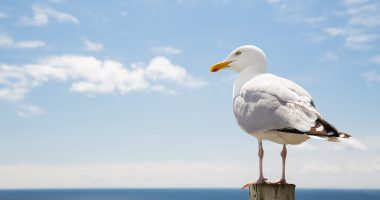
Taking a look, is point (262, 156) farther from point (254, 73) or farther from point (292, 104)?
point (254, 73)

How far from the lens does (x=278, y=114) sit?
8.05 m

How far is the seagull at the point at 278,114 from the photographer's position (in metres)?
7.60

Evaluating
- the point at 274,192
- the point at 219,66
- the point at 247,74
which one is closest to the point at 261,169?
the point at 274,192

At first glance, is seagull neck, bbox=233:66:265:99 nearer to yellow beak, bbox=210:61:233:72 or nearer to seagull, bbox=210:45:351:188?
seagull, bbox=210:45:351:188

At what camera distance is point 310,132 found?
294 inches

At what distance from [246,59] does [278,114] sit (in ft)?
7.50

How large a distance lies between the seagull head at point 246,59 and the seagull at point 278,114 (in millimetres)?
392

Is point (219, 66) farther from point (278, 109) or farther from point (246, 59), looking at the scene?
point (278, 109)

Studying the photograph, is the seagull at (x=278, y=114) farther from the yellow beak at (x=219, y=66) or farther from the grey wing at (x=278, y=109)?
the yellow beak at (x=219, y=66)

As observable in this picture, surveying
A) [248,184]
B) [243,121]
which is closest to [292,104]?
[243,121]

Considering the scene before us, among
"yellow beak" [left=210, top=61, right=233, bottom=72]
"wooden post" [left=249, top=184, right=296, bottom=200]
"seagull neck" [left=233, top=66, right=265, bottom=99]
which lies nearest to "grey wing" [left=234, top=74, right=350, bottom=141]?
"seagull neck" [left=233, top=66, right=265, bottom=99]

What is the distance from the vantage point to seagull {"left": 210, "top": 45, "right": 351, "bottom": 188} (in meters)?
7.60

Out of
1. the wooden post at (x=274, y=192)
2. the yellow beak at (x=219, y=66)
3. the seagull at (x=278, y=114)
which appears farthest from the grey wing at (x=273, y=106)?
the yellow beak at (x=219, y=66)

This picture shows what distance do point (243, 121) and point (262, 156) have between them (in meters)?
0.71
